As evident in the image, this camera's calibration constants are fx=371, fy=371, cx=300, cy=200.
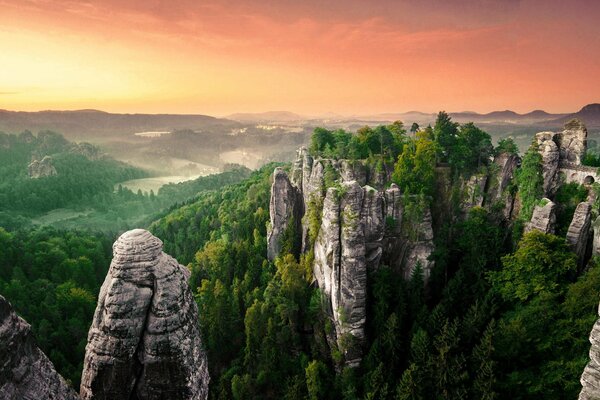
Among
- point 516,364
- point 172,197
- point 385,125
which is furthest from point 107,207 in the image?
point 516,364

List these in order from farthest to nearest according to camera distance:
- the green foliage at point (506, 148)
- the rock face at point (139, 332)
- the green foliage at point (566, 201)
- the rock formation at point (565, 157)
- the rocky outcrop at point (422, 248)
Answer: the green foliage at point (506, 148), the rocky outcrop at point (422, 248), the rock formation at point (565, 157), the green foliage at point (566, 201), the rock face at point (139, 332)

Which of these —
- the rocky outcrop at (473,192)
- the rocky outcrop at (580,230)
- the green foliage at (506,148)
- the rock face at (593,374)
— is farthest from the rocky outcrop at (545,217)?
the rock face at (593,374)

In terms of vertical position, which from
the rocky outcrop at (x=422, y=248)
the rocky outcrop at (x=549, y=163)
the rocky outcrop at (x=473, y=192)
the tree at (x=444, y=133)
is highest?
the tree at (x=444, y=133)

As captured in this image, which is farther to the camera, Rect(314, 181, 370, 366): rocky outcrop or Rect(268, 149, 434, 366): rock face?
Rect(268, 149, 434, 366): rock face

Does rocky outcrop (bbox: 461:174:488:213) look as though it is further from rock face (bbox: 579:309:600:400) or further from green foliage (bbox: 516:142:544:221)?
rock face (bbox: 579:309:600:400)

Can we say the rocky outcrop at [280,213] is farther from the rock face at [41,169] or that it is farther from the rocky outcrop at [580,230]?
the rock face at [41,169]

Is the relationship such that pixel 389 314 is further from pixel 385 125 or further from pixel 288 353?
pixel 385 125

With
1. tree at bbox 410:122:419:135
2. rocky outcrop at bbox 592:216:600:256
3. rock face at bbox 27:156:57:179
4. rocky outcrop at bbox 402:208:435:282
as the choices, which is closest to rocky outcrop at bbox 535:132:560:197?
rocky outcrop at bbox 592:216:600:256
